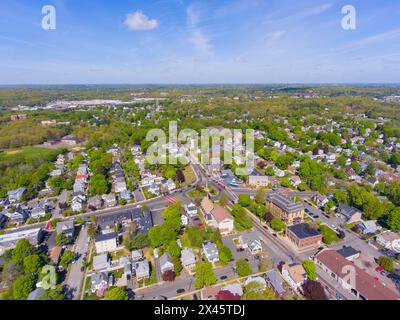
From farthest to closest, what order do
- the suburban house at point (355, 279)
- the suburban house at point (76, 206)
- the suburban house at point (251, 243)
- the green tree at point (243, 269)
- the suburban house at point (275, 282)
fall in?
the suburban house at point (76, 206) < the suburban house at point (251, 243) < the green tree at point (243, 269) < the suburban house at point (275, 282) < the suburban house at point (355, 279)

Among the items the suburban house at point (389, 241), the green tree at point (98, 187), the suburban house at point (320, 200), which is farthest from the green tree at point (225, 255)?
the green tree at point (98, 187)

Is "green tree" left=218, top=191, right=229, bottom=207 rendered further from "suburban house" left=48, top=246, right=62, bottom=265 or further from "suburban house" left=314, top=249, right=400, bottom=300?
"suburban house" left=48, top=246, right=62, bottom=265

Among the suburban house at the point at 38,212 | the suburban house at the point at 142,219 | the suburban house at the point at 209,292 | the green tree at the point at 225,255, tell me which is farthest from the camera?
the suburban house at the point at 38,212

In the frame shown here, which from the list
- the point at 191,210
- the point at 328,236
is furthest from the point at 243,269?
the point at 191,210

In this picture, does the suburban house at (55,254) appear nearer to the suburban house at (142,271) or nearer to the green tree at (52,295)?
the green tree at (52,295)

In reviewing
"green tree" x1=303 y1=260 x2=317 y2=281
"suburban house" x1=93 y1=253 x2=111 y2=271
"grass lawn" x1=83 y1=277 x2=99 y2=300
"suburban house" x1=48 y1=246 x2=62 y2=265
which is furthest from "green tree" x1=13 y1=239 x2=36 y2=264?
"green tree" x1=303 y1=260 x2=317 y2=281

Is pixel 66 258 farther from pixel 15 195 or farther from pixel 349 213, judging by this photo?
pixel 349 213

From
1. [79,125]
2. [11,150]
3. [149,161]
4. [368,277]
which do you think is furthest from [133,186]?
[79,125]
